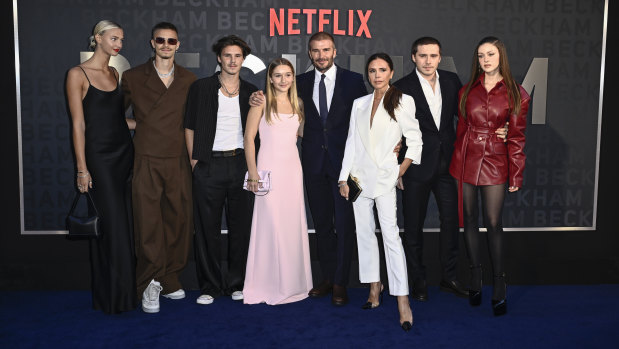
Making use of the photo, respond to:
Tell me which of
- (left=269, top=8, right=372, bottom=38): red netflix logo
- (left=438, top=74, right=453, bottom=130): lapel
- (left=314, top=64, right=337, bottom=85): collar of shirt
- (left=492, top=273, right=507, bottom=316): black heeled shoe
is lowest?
(left=492, top=273, right=507, bottom=316): black heeled shoe

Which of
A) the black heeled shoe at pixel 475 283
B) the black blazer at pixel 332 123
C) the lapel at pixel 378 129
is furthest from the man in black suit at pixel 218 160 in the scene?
the black heeled shoe at pixel 475 283

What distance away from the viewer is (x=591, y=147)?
16.2 ft

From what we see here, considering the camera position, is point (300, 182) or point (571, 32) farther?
point (571, 32)

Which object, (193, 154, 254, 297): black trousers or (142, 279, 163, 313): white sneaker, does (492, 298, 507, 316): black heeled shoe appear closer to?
(193, 154, 254, 297): black trousers

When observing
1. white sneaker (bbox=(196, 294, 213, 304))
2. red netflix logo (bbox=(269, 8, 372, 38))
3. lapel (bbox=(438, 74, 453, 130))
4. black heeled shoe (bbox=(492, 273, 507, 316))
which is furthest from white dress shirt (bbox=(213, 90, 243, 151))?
black heeled shoe (bbox=(492, 273, 507, 316))

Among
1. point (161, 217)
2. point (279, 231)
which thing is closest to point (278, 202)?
point (279, 231)

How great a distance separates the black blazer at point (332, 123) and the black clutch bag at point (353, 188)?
27 centimetres

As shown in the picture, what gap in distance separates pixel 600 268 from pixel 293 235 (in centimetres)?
287

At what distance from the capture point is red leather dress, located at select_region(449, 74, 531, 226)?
388 centimetres

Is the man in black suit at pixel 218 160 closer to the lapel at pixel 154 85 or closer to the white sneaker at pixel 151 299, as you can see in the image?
the lapel at pixel 154 85

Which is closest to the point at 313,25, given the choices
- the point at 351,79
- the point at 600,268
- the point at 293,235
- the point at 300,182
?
the point at 351,79

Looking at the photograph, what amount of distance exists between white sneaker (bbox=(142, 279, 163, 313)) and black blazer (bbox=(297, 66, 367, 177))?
1.46 metres

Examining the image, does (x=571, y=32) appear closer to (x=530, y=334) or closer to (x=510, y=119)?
(x=510, y=119)

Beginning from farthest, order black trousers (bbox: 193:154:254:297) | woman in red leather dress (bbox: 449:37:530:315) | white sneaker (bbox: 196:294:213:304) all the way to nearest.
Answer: white sneaker (bbox: 196:294:213:304) → black trousers (bbox: 193:154:254:297) → woman in red leather dress (bbox: 449:37:530:315)
